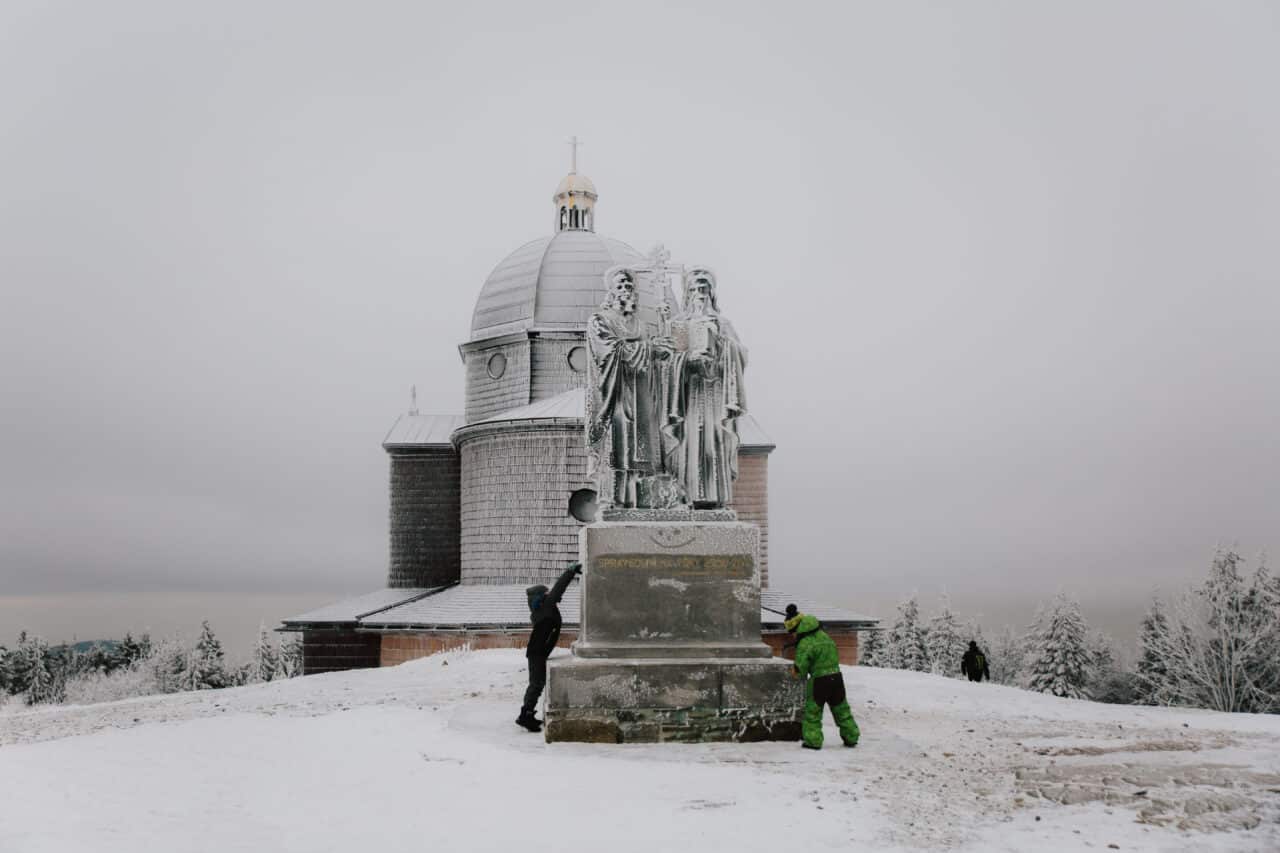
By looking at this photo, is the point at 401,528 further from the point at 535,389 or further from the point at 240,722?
the point at 240,722

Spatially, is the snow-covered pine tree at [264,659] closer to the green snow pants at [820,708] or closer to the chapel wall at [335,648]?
the chapel wall at [335,648]

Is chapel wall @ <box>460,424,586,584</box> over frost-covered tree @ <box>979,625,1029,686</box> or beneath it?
over

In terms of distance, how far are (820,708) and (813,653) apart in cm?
47

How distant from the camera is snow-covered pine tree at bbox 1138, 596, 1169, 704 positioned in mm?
37594

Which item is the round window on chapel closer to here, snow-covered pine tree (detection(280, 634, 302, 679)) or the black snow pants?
snow-covered pine tree (detection(280, 634, 302, 679))

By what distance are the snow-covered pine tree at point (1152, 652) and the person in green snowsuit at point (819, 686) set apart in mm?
32291

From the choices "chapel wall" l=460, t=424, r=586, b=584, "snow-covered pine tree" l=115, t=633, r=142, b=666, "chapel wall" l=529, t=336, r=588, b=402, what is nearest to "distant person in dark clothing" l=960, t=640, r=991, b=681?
"chapel wall" l=460, t=424, r=586, b=584

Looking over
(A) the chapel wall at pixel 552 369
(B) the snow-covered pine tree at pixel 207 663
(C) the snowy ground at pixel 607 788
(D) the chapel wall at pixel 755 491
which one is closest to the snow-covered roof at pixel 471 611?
(D) the chapel wall at pixel 755 491

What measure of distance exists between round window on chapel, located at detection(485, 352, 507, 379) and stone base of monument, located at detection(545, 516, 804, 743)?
24931 mm

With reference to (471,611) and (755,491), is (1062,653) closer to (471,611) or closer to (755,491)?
(755,491)

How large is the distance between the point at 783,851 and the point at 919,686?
331 inches

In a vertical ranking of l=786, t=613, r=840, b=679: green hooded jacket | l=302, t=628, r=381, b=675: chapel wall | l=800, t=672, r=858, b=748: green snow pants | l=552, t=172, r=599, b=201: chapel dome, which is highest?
l=552, t=172, r=599, b=201: chapel dome

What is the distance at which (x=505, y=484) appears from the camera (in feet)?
94.9

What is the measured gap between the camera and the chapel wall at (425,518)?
33750mm
